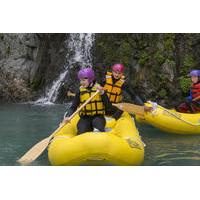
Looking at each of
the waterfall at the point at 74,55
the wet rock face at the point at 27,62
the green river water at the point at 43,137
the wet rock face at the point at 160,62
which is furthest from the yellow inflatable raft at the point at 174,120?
the wet rock face at the point at 27,62

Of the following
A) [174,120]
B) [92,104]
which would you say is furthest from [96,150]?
[174,120]

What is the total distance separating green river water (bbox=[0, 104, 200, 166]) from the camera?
5637mm

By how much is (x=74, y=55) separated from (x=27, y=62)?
1383mm

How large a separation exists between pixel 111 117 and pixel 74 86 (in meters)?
5.84

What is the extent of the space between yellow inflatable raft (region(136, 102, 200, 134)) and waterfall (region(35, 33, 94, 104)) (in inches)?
194

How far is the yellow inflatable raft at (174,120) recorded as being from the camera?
720 cm

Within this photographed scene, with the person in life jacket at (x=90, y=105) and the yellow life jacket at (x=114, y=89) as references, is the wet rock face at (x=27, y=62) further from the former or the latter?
the person in life jacket at (x=90, y=105)

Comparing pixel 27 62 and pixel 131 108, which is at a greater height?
pixel 27 62

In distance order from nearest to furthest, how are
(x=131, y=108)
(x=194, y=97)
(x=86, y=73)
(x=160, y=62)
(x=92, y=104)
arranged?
(x=86, y=73), (x=92, y=104), (x=131, y=108), (x=194, y=97), (x=160, y=62)

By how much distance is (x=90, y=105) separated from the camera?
546 cm

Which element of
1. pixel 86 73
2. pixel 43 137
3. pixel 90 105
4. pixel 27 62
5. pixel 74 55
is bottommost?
pixel 43 137

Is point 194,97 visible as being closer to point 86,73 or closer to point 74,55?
point 86,73

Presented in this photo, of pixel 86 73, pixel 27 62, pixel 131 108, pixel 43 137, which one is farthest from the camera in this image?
pixel 27 62

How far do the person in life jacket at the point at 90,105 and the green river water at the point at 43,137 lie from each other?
2.29 feet
